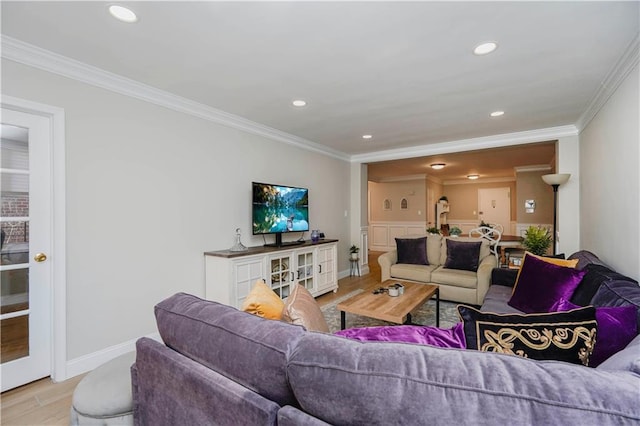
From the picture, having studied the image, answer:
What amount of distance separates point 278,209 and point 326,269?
1273 millimetres

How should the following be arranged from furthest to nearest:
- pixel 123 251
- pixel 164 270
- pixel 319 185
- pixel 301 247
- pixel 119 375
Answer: pixel 319 185
pixel 301 247
pixel 164 270
pixel 123 251
pixel 119 375

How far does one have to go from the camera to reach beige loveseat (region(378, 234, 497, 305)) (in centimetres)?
392

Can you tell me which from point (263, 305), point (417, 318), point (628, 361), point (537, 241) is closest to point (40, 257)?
point (263, 305)

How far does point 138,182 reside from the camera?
2.80 meters

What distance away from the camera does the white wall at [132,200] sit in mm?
2391

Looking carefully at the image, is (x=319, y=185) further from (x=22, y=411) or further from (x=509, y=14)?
(x=22, y=411)

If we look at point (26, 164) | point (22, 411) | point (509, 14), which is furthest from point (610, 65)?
point (22, 411)

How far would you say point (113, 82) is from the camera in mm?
2594

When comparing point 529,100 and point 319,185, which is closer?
point 529,100

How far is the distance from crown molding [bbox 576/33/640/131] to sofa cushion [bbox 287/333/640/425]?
8.38ft

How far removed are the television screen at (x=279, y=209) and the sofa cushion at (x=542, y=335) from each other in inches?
124

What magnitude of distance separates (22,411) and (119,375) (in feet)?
3.37

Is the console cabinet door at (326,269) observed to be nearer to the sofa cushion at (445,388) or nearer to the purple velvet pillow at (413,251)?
the purple velvet pillow at (413,251)

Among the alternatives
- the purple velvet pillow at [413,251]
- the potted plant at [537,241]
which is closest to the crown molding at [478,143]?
the potted plant at [537,241]
